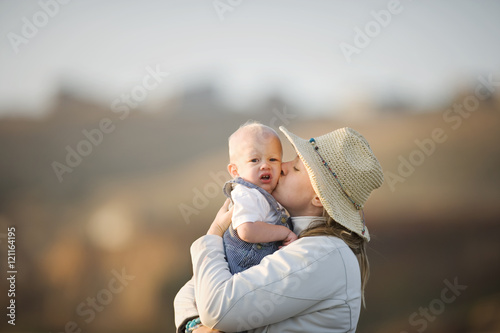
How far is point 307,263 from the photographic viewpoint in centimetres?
152

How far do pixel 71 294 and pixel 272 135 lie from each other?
3775 millimetres

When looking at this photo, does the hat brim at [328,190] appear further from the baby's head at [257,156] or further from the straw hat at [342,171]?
the baby's head at [257,156]

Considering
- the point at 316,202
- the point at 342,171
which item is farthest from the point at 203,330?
the point at 342,171

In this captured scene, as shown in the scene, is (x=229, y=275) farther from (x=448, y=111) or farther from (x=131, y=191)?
(x=448, y=111)

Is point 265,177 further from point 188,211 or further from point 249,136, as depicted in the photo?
point 188,211

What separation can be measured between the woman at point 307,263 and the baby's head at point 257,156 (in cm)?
5

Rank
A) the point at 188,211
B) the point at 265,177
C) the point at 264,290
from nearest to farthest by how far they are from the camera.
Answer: the point at 264,290 < the point at 265,177 < the point at 188,211

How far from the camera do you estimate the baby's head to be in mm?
1816

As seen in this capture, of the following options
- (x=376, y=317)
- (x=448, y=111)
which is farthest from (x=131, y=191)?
(x=448, y=111)

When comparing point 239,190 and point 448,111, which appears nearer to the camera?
point 239,190

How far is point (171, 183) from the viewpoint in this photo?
4.88m

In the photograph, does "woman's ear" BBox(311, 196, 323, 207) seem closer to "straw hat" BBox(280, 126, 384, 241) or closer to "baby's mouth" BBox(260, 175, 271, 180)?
"straw hat" BBox(280, 126, 384, 241)

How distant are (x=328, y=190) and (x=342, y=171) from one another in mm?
88

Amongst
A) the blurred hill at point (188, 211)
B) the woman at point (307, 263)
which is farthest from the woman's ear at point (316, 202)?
the blurred hill at point (188, 211)
